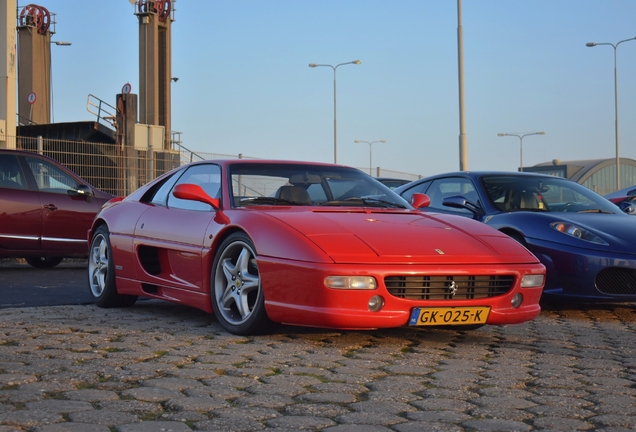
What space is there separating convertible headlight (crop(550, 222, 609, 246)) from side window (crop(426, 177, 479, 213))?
47.9 inches

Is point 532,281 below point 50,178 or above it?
below

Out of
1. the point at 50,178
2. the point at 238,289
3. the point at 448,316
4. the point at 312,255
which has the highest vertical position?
the point at 50,178

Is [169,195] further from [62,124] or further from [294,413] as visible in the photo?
[62,124]

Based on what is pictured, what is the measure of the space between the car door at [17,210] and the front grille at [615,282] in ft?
23.3

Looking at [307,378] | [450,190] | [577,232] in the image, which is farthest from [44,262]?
[307,378]

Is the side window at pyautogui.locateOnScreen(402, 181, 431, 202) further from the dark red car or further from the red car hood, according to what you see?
the dark red car

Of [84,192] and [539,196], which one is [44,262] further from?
[539,196]

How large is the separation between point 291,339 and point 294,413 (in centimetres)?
193

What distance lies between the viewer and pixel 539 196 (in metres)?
8.13

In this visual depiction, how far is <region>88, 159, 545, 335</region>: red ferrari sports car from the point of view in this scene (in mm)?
4980

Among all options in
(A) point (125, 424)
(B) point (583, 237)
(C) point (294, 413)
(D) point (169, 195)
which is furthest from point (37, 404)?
(B) point (583, 237)

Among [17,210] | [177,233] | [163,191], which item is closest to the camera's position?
[177,233]

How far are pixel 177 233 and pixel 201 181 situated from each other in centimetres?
53

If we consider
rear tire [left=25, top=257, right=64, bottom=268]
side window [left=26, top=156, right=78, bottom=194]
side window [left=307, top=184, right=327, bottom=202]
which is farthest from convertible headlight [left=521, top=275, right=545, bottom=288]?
rear tire [left=25, top=257, right=64, bottom=268]
